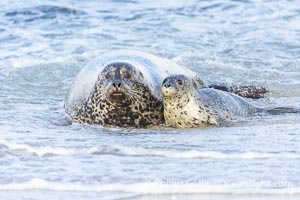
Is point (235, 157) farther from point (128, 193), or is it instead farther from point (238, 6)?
point (238, 6)

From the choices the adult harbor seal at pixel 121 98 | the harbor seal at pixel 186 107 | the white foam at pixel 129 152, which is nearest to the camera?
the white foam at pixel 129 152

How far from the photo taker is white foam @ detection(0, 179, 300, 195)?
16.9 feet

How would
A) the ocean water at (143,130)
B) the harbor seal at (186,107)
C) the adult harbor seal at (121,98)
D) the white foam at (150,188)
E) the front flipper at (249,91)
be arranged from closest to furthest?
the white foam at (150,188) < the ocean water at (143,130) < the harbor seal at (186,107) < the adult harbor seal at (121,98) < the front flipper at (249,91)

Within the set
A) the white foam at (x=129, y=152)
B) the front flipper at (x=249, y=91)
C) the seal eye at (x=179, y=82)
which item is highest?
the seal eye at (x=179, y=82)

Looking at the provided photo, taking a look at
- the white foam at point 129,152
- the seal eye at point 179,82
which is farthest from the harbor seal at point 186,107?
the white foam at point 129,152


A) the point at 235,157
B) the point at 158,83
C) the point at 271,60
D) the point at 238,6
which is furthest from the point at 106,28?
the point at 235,157

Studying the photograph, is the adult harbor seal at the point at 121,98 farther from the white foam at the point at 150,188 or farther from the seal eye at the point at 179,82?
the white foam at the point at 150,188

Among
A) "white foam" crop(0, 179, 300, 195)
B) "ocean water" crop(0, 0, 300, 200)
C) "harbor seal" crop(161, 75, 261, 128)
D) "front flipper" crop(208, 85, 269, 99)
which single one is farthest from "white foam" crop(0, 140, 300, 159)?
"front flipper" crop(208, 85, 269, 99)

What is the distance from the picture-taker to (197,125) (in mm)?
7668

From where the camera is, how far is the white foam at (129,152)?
610 cm

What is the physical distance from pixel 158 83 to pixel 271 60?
414 centimetres

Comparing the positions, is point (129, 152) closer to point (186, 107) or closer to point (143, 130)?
point (143, 130)

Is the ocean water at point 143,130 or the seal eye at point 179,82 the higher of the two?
the seal eye at point 179,82

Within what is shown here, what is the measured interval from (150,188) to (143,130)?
2.42 metres
